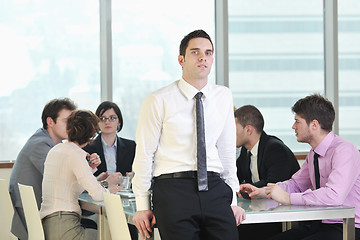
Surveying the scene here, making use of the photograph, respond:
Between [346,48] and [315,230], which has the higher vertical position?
[346,48]

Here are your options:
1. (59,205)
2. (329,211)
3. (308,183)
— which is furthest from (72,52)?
(329,211)

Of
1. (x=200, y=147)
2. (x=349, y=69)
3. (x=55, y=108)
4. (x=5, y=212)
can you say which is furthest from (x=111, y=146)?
(x=349, y=69)

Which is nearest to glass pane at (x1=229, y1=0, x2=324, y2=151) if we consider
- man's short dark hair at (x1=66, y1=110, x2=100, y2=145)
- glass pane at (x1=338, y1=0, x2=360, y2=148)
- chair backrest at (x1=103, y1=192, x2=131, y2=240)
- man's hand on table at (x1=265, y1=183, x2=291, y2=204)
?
glass pane at (x1=338, y1=0, x2=360, y2=148)

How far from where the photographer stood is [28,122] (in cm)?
609

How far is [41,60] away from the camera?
611cm

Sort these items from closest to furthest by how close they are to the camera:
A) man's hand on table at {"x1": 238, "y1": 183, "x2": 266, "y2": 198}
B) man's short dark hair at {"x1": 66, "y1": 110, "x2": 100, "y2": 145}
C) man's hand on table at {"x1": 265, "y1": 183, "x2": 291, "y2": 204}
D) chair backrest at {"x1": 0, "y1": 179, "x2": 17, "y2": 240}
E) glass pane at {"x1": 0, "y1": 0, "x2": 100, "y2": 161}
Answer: man's hand on table at {"x1": 265, "y1": 183, "x2": 291, "y2": 204}
man's hand on table at {"x1": 238, "y1": 183, "x2": 266, "y2": 198}
man's short dark hair at {"x1": 66, "y1": 110, "x2": 100, "y2": 145}
chair backrest at {"x1": 0, "y1": 179, "x2": 17, "y2": 240}
glass pane at {"x1": 0, "y1": 0, "x2": 100, "y2": 161}

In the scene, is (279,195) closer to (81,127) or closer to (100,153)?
(81,127)

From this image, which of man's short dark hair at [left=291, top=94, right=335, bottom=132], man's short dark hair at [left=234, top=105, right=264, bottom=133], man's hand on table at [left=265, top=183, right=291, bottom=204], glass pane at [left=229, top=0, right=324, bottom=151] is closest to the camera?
man's hand on table at [left=265, top=183, right=291, bottom=204]

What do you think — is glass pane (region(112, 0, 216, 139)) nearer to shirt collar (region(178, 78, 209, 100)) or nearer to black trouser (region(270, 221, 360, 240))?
black trouser (region(270, 221, 360, 240))

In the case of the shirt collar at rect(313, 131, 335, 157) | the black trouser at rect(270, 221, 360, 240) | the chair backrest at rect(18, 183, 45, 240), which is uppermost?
the shirt collar at rect(313, 131, 335, 157)

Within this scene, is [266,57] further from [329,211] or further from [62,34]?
[329,211]

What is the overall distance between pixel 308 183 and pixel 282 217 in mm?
633

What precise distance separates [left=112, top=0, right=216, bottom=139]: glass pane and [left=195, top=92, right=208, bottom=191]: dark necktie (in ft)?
12.8

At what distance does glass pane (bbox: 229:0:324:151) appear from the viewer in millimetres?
6613
